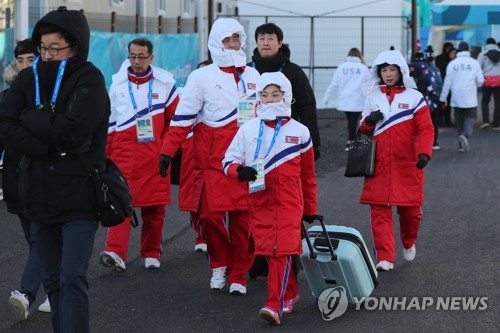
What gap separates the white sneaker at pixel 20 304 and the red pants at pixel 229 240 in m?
1.65

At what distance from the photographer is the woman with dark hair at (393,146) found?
922cm

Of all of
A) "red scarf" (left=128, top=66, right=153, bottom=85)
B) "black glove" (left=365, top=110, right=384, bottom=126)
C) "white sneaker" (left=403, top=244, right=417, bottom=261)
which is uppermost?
"red scarf" (left=128, top=66, right=153, bottom=85)

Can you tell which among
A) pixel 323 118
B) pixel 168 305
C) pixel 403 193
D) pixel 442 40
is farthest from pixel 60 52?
pixel 442 40

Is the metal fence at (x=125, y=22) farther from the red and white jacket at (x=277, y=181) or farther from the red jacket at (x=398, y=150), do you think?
the red and white jacket at (x=277, y=181)

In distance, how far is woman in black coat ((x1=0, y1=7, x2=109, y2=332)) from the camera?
18.5ft

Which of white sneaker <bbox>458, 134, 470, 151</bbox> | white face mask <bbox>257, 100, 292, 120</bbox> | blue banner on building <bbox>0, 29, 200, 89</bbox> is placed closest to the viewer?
white face mask <bbox>257, 100, 292, 120</bbox>

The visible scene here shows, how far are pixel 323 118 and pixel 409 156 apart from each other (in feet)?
61.9

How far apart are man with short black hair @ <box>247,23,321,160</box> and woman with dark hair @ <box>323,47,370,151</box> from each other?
39.5ft

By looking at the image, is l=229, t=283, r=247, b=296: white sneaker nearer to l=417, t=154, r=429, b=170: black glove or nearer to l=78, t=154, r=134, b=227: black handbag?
l=417, t=154, r=429, b=170: black glove

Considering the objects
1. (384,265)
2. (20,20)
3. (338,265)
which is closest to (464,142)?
(20,20)

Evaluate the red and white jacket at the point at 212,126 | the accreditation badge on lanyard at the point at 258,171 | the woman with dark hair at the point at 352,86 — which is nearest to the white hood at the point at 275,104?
the accreditation badge on lanyard at the point at 258,171

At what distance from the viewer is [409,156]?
9.34 m

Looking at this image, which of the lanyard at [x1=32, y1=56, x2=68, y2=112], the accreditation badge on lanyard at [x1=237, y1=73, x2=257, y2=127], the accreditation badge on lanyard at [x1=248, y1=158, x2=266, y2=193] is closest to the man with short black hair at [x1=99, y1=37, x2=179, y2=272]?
the accreditation badge on lanyard at [x1=237, y1=73, x2=257, y2=127]

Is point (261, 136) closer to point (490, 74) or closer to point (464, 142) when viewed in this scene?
point (464, 142)
